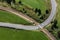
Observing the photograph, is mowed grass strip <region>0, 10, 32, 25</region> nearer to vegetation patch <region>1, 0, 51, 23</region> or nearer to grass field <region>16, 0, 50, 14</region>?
vegetation patch <region>1, 0, 51, 23</region>

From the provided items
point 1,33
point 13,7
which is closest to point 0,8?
point 13,7

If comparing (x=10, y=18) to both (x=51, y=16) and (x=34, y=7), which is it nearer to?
(x=34, y=7)

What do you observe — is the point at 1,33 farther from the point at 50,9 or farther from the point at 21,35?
the point at 50,9

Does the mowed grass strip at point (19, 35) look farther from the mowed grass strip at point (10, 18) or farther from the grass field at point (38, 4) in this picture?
the grass field at point (38, 4)

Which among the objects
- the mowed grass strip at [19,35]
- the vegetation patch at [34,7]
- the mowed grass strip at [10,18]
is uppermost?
the vegetation patch at [34,7]

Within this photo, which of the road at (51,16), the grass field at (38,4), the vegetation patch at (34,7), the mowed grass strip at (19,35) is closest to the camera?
the mowed grass strip at (19,35)

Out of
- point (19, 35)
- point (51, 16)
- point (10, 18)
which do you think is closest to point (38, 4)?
point (51, 16)

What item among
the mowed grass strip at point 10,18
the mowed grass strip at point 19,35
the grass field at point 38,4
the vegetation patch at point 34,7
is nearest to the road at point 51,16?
the vegetation patch at point 34,7
